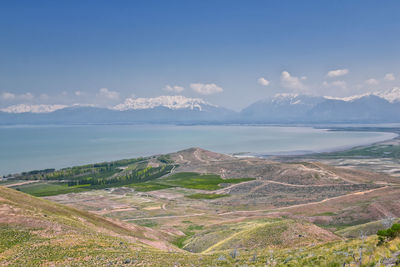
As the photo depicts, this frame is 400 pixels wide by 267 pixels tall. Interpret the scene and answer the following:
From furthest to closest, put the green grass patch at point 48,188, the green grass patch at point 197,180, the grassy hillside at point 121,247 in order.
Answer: the green grass patch at point 197,180, the green grass patch at point 48,188, the grassy hillside at point 121,247

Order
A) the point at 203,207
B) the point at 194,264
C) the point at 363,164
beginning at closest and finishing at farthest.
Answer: the point at 194,264 < the point at 203,207 < the point at 363,164

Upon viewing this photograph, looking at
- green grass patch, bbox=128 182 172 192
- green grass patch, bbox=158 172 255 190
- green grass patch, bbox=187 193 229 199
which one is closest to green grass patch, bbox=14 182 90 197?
green grass patch, bbox=128 182 172 192

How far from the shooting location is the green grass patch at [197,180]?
12438 cm

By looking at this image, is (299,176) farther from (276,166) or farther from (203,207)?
(203,207)

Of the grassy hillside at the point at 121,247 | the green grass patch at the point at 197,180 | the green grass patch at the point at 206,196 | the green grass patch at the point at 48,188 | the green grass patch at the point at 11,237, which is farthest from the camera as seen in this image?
the green grass patch at the point at 197,180

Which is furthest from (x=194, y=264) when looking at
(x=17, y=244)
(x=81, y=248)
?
(x=17, y=244)

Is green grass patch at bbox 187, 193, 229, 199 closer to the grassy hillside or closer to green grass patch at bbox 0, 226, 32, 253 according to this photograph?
the grassy hillside

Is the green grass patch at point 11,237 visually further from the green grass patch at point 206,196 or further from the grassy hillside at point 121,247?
the green grass patch at point 206,196

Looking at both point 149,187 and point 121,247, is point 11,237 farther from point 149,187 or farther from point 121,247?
point 149,187

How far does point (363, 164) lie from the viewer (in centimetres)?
16962

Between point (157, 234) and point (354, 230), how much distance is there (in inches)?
1289

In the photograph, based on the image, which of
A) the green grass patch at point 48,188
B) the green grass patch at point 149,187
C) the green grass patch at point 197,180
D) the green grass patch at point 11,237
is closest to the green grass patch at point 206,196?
the green grass patch at point 197,180

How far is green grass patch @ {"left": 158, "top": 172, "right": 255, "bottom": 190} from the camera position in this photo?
124375 millimetres

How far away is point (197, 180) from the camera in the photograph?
137000 mm
